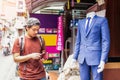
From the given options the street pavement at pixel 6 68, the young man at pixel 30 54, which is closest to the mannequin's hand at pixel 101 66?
the young man at pixel 30 54

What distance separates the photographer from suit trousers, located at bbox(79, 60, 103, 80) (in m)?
3.13

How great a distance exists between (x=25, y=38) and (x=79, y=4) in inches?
148

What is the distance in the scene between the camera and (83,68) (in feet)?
10.7

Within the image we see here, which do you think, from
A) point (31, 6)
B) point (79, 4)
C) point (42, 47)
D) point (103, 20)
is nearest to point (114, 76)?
point (103, 20)

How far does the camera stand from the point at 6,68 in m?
8.62

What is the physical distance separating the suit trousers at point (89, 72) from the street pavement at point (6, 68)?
4096 mm

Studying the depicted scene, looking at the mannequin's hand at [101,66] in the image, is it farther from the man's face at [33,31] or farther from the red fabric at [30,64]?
the man's face at [33,31]

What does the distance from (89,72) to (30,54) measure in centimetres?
106

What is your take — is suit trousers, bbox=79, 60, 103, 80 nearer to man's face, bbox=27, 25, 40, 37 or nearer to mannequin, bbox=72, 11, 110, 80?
mannequin, bbox=72, 11, 110, 80

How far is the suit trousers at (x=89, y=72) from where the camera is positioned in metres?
3.13

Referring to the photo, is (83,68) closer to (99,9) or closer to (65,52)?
(99,9)

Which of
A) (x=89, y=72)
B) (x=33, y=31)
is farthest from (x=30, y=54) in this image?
(x=89, y=72)

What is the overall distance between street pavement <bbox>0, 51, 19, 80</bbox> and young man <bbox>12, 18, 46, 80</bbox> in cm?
456

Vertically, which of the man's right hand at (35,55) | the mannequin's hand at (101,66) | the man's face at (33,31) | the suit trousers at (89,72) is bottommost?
the suit trousers at (89,72)
